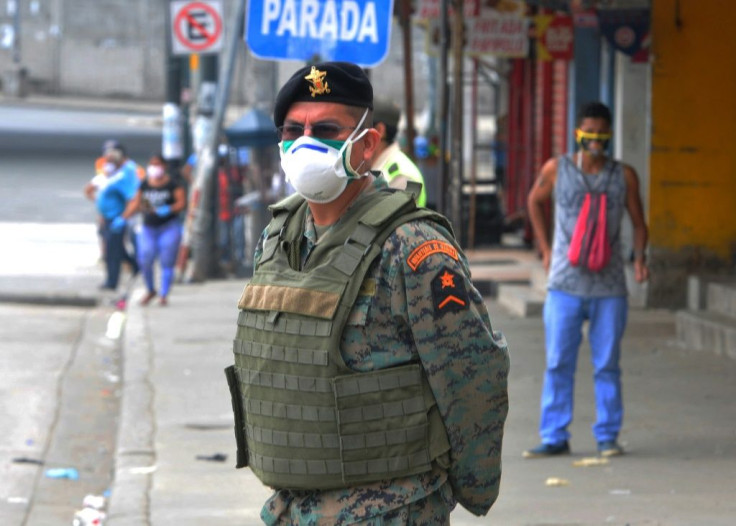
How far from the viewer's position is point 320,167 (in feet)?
10.6

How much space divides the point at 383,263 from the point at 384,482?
1.65 feet

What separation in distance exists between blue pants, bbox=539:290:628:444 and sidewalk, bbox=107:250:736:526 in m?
0.22

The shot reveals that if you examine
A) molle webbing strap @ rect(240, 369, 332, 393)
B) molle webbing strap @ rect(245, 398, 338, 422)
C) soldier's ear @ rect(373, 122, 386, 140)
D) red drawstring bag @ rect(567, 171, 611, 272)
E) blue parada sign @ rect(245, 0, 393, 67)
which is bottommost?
red drawstring bag @ rect(567, 171, 611, 272)

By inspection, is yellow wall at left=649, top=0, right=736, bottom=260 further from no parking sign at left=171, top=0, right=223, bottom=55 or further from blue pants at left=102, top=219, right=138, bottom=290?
blue pants at left=102, top=219, right=138, bottom=290

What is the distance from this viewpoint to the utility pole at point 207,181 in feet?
55.4

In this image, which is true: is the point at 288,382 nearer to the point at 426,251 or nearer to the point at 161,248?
the point at 426,251

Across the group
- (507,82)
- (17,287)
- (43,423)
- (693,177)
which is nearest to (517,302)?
(693,177)

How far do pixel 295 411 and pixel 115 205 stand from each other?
46.5ft

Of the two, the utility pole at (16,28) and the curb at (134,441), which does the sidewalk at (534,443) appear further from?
the utility pole at (16,28)

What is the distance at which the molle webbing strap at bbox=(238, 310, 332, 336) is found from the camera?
316 centimetres

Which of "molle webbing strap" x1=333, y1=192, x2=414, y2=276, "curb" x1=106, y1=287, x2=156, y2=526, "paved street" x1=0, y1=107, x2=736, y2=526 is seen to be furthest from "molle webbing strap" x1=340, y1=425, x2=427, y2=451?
"curb" x1=106, y1=287, x2=156, y2=526

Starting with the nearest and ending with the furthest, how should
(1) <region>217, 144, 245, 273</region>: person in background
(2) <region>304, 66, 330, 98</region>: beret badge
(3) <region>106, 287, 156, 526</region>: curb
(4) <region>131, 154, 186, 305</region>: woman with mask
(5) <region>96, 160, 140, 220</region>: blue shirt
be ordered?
(2) <region>304, 66, 330, 98</region>: beret badge
(3) <region>106, 287, 156, 526</region>: curb
(4) <region>131, 154, 186, 305</region>: woman with mask
(5) <region>96, 160, 140, 220</region>: blue shirt
(1) <region>217, 144, 245, 273</region>: person in background

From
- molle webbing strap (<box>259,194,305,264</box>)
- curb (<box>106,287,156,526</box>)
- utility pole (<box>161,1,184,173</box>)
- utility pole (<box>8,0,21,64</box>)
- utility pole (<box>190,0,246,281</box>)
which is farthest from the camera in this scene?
utility pole (<box>8,0,21,64</box>)

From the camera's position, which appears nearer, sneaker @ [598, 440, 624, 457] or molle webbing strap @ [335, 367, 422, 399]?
molle webbing strap @ [335, 367, 422, 399]
